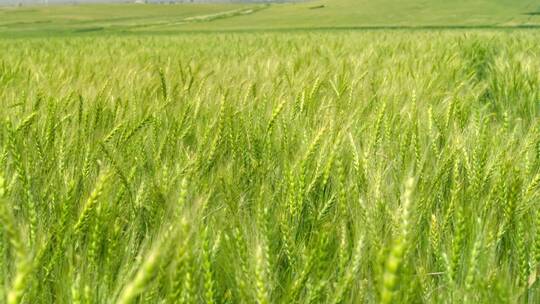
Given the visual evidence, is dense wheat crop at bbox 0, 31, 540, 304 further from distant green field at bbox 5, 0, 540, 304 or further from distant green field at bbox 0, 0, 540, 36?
distant green field at bbox 0, 0, 540, 36

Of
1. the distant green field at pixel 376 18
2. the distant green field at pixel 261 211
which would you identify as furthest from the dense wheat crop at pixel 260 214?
the distant green field at pixel 376 18

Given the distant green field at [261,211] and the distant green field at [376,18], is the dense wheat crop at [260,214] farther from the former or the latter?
the distant green field at [376,18]

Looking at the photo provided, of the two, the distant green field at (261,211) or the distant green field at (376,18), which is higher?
the distant green field at (261,211)

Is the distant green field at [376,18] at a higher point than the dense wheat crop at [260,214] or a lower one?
lower

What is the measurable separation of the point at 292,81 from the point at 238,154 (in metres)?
1.14

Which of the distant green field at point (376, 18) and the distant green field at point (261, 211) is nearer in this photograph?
the distant green field at point (261, 211)

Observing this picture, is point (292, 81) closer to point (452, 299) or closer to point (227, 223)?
point (227, 223)

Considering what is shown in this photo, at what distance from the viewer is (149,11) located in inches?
2502

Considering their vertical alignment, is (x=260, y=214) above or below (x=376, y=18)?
above

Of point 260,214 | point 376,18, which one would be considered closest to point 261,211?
point 260,214

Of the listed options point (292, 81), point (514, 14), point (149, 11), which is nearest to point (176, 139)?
point (292, 81)

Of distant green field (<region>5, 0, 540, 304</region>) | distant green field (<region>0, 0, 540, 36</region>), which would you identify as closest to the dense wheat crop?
distant green field (<region>5, 0, 540, 304</region>)

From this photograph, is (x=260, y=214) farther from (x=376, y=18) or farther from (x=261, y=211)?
(x=376, y=18)

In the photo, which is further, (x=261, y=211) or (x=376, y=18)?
(x=376, y=18)
